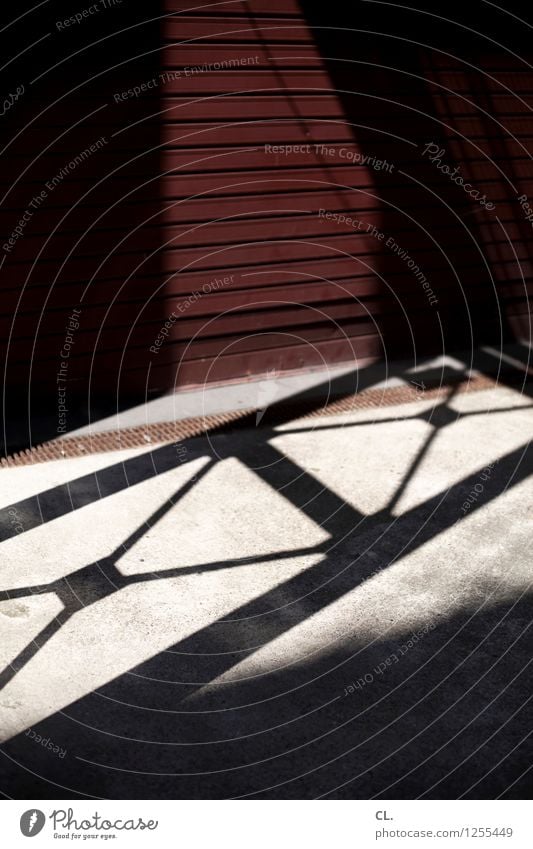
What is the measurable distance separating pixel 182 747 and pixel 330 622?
1125mm

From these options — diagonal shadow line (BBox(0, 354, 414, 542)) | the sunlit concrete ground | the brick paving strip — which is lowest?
the sunlit concrete ground

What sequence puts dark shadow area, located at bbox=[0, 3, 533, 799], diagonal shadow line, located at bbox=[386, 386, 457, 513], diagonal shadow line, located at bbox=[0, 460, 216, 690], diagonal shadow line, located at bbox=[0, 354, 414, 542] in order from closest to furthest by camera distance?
dark shadow area, located at bbox=[0, 3, 533, 799] → diagonal shadow line, located at bbox=[0, 460, 216, 690] → diagonal shadow line, located at bbox=[0, 354, 414, 542] → diagonal shadow line, located at bbox=[386, 386, 457, 513]

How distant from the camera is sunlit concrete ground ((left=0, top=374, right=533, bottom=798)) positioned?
12.9ft

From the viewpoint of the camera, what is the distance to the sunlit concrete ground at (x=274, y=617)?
12.9 feet

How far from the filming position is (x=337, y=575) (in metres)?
5.24

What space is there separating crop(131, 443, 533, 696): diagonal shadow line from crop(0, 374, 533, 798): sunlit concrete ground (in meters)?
0.01

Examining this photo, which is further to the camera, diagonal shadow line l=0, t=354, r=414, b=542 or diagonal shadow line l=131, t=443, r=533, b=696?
diagonal shadow line l=0, t=354, r=414, b=542

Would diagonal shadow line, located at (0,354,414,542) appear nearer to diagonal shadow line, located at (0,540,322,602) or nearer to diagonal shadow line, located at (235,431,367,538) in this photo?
diagonal shadow line, located at (235,431,367,538)

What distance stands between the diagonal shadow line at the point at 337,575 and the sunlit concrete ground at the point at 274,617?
0.04 feet

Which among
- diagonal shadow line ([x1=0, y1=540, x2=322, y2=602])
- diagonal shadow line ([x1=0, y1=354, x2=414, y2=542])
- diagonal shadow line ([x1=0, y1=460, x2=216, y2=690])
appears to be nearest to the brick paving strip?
diagonal shadow line ([x1=0, y1=354, x2=414, y2=542])

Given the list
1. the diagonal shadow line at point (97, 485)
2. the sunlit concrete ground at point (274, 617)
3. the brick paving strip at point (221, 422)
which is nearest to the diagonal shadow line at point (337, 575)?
the sunlit concrete ground at point (274, 617)

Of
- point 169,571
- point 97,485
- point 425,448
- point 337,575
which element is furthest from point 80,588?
point 425,448

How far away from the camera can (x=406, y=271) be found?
809cm
